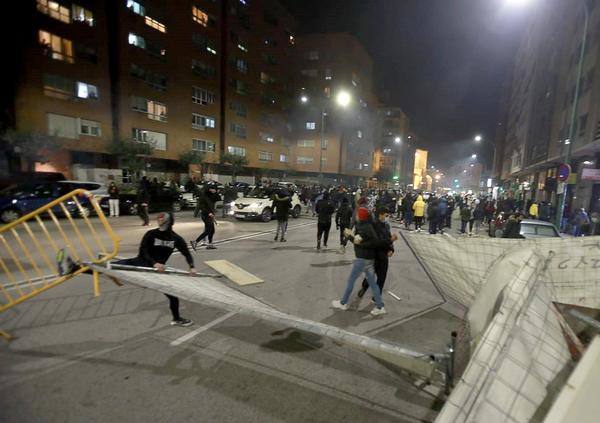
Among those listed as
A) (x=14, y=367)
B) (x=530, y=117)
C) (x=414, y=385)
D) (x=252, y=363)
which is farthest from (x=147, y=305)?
(x=530, y=117)

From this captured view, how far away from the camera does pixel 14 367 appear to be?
3.58 m

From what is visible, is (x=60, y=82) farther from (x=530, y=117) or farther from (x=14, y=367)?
(x=530, y=117)

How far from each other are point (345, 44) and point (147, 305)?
68.3m

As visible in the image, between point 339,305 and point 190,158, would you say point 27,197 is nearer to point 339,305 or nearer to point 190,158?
point 339,305

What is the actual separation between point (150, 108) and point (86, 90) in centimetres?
656

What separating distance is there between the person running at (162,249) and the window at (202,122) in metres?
38.0

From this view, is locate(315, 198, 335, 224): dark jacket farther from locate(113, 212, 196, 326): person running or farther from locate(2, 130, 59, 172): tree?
locate(2, 130, 59, 172): tree

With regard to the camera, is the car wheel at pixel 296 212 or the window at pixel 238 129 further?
the window at pixel 238 129

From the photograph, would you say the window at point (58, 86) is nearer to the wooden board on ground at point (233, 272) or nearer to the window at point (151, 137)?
the window at point (151, 137)

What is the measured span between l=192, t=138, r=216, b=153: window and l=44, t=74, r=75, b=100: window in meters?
14.1

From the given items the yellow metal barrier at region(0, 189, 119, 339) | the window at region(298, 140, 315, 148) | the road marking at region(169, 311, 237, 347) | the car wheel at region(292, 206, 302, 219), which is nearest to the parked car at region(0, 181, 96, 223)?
the yellow metal barrier at region(0, 189, 119, 339)

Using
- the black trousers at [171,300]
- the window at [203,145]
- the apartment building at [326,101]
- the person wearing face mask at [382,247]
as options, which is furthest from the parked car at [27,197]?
the apartment building at [326,101]

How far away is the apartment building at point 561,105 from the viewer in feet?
64.2

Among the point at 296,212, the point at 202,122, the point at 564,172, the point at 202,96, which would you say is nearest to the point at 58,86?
the point at 202,122
